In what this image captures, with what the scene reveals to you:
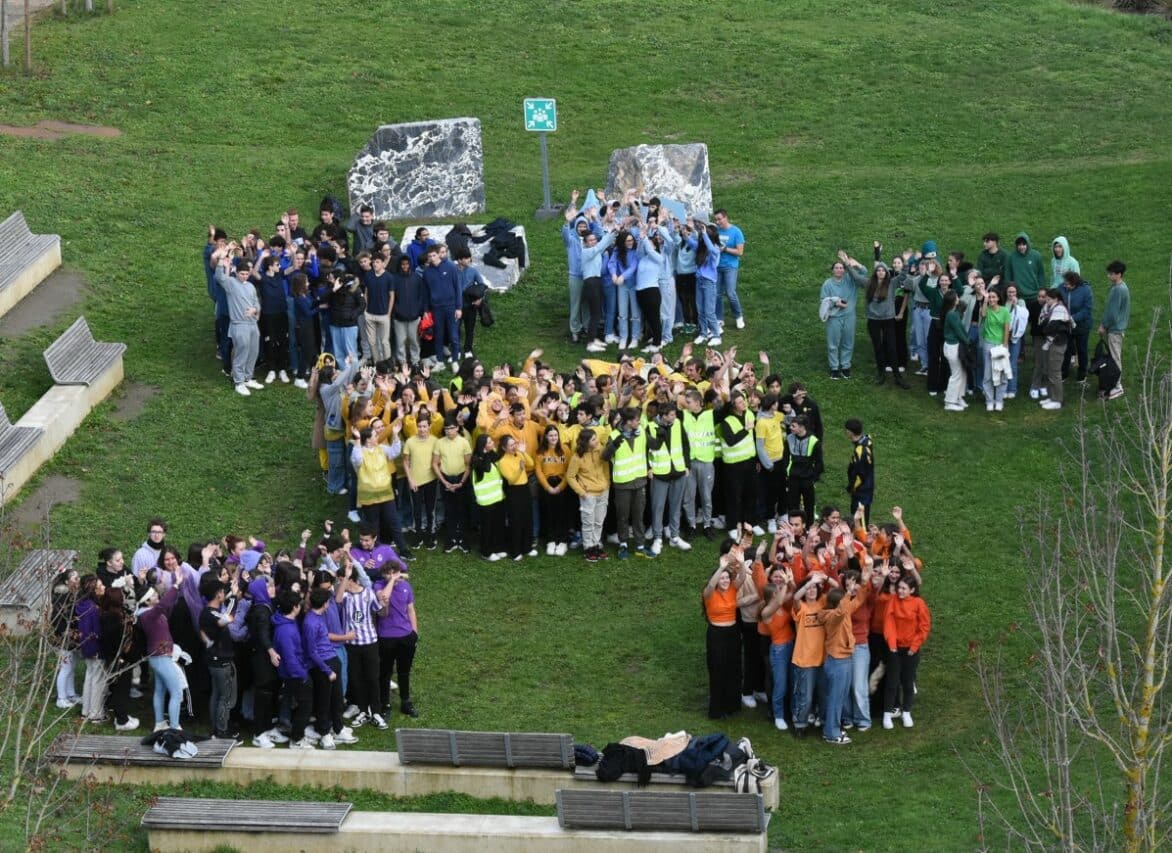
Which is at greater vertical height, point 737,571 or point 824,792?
point 737,571

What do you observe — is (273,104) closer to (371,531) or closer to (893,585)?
(371,531)

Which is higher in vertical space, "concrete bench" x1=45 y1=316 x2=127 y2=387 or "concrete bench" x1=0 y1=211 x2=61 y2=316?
"concrete bench" x1=0 y1=211 x2=61 y2=316

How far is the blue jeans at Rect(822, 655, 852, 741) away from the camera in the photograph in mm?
18453

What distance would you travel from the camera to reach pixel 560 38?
39.5 metres

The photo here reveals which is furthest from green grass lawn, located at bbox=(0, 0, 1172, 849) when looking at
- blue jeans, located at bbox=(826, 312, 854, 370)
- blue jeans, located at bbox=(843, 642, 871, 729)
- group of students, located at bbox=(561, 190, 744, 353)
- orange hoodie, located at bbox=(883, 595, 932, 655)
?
orange hoodie, located at bbox=(883, 595, 932, 655)

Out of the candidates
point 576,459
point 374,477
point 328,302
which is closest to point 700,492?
point 576,459

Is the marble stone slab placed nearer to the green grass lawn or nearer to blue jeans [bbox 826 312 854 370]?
the green grass lawn

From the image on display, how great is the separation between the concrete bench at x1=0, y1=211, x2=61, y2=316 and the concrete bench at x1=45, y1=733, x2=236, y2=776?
1098 cm

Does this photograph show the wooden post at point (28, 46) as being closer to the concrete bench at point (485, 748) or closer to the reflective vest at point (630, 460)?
the reflective vest at point (630, 460)

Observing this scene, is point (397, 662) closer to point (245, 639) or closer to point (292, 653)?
point (292, 653)

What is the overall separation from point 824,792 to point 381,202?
54.6ft

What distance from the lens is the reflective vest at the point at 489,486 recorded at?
2166 centimetres

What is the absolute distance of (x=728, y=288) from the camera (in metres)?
27.5

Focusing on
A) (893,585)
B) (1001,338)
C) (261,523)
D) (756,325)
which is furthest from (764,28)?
(893,585)
